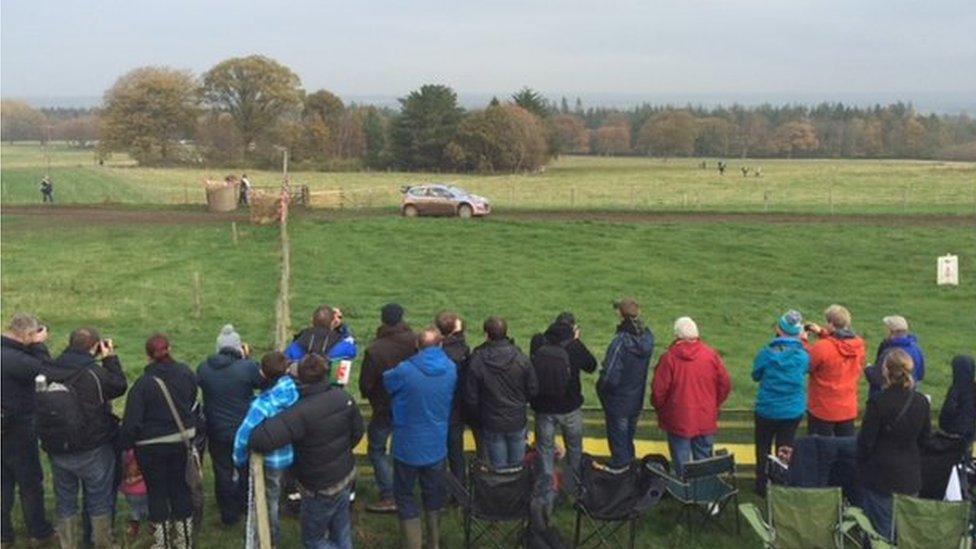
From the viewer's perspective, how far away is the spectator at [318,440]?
19.7ft

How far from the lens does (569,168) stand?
8238 cm

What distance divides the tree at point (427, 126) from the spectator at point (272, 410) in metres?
64.4

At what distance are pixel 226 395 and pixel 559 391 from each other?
273 cm

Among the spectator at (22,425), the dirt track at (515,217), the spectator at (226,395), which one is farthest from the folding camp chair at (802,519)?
the dirt track at (515,217)

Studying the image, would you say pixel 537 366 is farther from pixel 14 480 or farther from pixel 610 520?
pixel 14 480

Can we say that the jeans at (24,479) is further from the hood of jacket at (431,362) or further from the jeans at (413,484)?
the hood of jacket at (431,362)

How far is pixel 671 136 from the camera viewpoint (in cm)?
11100

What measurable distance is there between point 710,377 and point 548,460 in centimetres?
160

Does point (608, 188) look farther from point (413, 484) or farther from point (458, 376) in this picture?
point (413, 484)

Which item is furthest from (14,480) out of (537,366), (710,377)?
(710,377)

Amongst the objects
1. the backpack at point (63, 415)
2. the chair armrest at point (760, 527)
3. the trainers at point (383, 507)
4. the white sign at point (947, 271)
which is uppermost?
the backpack at point (63, 415)

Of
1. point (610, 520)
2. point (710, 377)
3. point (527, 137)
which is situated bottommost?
point (610, 520)

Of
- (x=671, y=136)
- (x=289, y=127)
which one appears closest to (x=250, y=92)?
(x=289, y=127)

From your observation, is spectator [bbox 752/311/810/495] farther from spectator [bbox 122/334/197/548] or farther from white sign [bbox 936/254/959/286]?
white sign [bbox 936/254/959/286]
